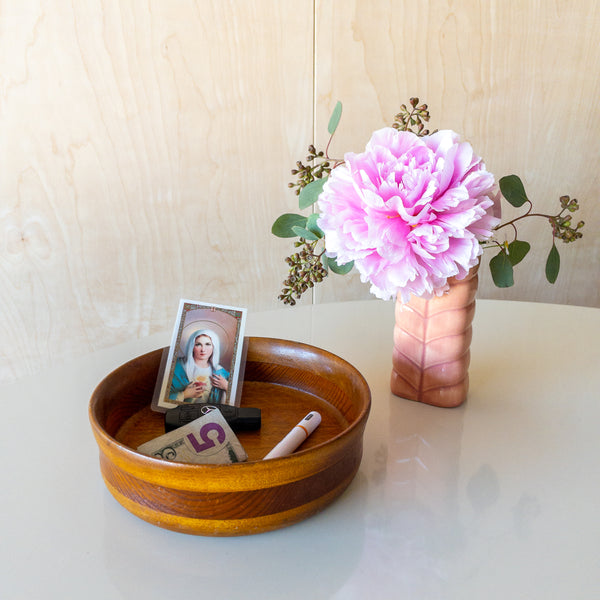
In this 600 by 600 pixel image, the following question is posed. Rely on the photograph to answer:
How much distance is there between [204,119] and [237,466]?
1295mm

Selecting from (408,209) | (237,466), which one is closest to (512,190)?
(408,209)

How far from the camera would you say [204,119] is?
174 cm

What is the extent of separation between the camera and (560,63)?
1890 mm

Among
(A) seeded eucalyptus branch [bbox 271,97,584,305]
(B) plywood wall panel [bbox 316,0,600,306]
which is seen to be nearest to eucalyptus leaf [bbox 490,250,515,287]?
(A) seeded eucalyptus branch [bbox 271,97,584,305]

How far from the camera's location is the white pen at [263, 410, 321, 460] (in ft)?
2.55

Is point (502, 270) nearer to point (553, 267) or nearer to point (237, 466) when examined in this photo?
point (553, 267)

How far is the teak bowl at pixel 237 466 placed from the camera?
2.10 feet

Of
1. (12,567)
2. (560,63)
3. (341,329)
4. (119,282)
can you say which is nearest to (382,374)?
(341,329)

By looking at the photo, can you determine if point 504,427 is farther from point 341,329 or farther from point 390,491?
point 341,329

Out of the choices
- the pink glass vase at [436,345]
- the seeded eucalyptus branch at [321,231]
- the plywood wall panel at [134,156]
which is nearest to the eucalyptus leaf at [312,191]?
the seeded eucalyptus branch at [321,231]

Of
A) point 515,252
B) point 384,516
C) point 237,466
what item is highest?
point 515,252

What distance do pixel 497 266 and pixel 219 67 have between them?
1.08 m

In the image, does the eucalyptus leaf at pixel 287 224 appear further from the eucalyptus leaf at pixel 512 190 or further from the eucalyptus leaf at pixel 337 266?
the eucalyptus leaf at pixel 512 190

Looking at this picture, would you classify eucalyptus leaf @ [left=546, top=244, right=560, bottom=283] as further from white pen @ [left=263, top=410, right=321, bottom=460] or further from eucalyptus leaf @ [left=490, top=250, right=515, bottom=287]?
white pen @ [left=263, top=410, right=321, bottom=460]
